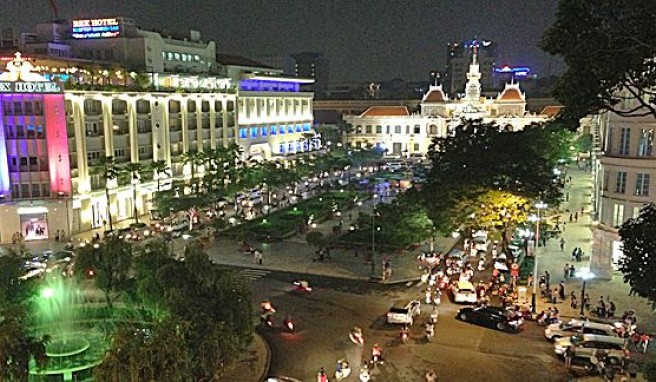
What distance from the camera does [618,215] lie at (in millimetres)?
43469

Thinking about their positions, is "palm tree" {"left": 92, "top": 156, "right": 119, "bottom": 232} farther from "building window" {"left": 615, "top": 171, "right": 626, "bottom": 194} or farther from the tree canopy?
"building window" {"left": 615, "top": 171, "right": 626, "bottom": 194}

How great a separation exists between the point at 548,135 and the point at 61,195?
63591 millimetres

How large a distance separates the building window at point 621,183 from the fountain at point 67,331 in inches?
1465

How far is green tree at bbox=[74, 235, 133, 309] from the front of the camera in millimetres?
29516

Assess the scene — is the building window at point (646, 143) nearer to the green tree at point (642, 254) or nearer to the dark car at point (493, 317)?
the dark car at point (493, 317)

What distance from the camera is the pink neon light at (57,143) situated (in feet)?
195

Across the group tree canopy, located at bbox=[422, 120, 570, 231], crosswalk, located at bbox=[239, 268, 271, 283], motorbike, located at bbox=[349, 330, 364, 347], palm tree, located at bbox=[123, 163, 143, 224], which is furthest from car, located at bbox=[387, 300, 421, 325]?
palm tree, located at bbox=[123, 163, 143, 224]

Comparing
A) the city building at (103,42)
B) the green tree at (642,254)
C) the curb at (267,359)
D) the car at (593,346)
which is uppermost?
the city building at (103,42)

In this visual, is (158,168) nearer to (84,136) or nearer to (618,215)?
(84,136)

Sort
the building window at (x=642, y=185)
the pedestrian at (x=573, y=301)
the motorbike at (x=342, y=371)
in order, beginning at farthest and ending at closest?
1. the building window at (x=642, y=185)
2. the pedestrian at (x=573, y=301)
3. the motorbike at (x=342, y=371)

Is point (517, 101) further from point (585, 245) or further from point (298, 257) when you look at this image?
point (298, 257)

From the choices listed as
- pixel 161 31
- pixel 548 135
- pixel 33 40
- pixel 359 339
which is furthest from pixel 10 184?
pixel 548 135

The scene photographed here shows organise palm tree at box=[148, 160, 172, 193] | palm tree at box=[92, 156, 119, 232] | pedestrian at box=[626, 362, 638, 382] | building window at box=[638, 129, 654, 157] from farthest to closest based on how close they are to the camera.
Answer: palm tree at box=[148, 160, 172, 193] → palm tree at box=[92, 156, 119, 232] → building window at box=[638, 129, 654, 157] → pedestrian at box=[626, 362, 638, 382]

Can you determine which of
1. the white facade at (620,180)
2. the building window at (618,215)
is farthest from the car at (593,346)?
the building window at (618,215)
